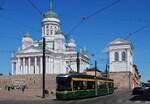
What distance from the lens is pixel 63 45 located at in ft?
477

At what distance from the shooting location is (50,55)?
13325cm

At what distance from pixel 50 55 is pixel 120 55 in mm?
21726

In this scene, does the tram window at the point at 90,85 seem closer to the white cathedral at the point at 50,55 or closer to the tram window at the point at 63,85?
the tram window at the point at 63,85

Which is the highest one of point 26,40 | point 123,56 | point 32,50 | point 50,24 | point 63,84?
point 50,24

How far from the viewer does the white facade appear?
129438mm

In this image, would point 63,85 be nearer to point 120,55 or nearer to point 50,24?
point 120,55

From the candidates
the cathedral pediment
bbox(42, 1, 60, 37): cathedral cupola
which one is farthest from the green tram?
bbox(42, 1, 60, 37): cathedral cupola

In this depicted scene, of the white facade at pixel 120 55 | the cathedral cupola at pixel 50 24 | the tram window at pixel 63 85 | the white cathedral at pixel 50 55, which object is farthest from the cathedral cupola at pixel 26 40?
the tram window at pixel 63 85

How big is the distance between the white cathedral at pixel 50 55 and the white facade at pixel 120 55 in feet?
28.6

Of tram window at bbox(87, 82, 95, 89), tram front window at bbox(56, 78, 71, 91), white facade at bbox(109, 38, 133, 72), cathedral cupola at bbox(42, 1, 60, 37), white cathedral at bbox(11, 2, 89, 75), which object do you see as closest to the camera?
tram front window at bbox(56, 78, 71, 91)

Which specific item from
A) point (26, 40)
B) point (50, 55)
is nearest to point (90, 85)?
point (50, 55)

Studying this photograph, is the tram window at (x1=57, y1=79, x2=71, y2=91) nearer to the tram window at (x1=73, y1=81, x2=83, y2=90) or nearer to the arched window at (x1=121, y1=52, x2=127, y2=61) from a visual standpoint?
the tram window at (x1=73, y1=81, x2=83, y2=90)

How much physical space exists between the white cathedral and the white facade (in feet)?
28.6

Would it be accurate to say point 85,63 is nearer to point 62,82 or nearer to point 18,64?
point 18,64
